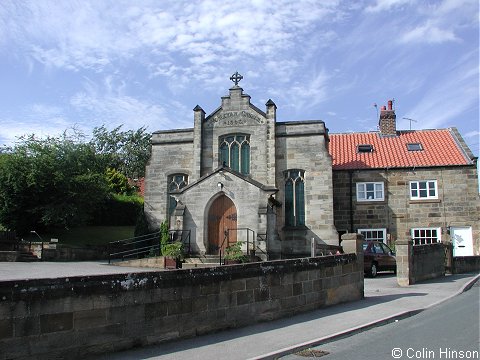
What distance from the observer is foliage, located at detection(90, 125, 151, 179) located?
6266 cm

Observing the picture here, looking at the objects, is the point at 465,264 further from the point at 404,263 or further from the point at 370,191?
the point at 404,263

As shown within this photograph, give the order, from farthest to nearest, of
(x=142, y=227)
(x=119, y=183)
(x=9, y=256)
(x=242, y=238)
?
1. (x=119, y=183)
2. (x=142, y=227)
3. (x=242, y=238)
4. (x=9, y=256)

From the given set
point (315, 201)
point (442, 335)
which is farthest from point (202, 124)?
point (442, 335)

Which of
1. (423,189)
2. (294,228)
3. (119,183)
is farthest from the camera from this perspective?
(119,183)

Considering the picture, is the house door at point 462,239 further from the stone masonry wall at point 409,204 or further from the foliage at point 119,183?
the foliage at point 119,183

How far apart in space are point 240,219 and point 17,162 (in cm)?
1353

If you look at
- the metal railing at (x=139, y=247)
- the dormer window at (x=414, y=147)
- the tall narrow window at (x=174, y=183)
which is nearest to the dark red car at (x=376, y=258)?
the metal railing at (x=139, y=247)

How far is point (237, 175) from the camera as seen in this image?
2361 cm

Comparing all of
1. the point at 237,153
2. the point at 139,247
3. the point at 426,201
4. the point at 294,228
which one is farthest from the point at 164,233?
the point at 426,201

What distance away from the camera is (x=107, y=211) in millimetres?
37219

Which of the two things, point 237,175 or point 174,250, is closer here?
point 174,250

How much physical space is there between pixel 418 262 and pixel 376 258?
2.53 metres

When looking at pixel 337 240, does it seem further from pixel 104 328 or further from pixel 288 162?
pixel 104 328

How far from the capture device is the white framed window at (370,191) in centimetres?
2895
